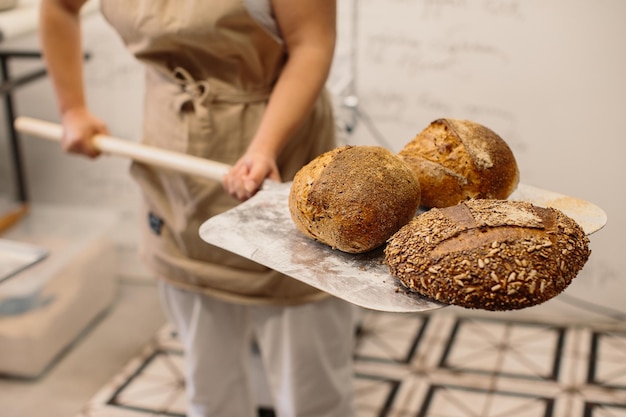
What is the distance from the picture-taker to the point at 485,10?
2098 millimetres

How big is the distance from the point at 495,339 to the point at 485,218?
152 cm

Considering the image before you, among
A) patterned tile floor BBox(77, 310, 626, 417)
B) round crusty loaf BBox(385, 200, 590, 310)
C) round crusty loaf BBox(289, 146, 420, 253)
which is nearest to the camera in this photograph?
round crusty loaf BBox(385, 200, 590, 310)

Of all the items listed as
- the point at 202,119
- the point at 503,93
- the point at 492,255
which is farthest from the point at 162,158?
the point at 503,93

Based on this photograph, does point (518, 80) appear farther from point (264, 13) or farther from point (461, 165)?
point (461, 165)

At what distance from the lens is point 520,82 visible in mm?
2145

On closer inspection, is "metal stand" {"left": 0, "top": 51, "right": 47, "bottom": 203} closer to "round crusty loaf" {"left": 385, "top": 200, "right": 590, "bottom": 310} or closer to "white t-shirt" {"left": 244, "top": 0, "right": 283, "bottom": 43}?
"white t-shirt" {"left": 244, "top": 0, "right": 283, "bottom": 43}

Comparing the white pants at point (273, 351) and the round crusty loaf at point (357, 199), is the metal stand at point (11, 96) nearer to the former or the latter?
the white pants at point (273, 351)

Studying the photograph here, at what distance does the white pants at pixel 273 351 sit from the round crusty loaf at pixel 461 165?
556mm

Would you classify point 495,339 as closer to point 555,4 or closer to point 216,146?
point 555,4

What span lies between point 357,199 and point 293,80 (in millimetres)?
410

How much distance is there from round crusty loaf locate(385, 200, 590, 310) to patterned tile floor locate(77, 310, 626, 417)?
119 cm

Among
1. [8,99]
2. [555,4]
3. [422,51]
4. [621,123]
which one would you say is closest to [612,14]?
[555,4]

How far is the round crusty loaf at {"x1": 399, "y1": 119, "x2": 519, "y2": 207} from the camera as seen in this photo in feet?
3.27

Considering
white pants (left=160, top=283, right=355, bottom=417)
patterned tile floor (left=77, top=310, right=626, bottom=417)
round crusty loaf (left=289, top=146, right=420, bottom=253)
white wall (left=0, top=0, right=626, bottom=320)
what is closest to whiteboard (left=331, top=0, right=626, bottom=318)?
white wall (left=0, top=0, right=626, bottom=320)
